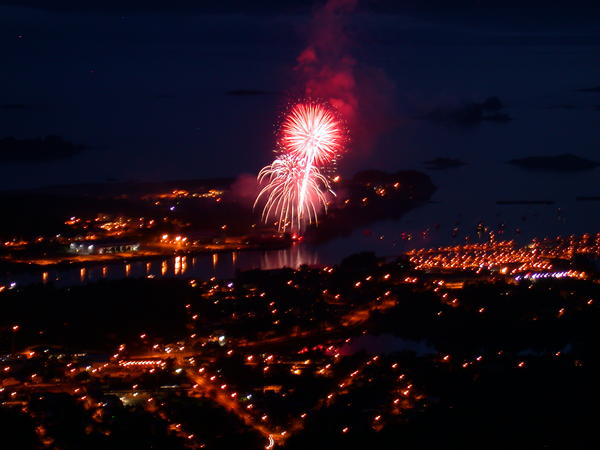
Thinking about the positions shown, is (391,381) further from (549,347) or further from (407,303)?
(407,303)

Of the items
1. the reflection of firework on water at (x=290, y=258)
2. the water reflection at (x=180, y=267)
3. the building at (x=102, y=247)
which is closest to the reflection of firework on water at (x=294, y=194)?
the reflection of firework on water at (x=290, y=258)

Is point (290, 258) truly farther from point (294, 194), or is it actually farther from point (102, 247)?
point (102, 247)

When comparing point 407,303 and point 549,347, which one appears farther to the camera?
point 407,303

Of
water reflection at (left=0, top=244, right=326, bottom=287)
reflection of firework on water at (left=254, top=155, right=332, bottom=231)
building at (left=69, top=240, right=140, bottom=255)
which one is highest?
reflection of firework on water at (left=254, top=155, right=332, bottom=231)

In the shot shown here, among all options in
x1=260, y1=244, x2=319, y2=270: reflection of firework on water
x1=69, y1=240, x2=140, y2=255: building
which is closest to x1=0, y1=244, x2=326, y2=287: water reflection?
x1=260, y1=244, x2=319, y2=270: reflection of firework on water

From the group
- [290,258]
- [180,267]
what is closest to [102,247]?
[180,267]

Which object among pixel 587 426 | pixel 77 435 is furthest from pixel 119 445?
pixel 587 426

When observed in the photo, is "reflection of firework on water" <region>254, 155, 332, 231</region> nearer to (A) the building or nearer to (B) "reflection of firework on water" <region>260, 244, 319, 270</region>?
(B) "reflection of firework on water" <region>260, 244, 319, 270</region>

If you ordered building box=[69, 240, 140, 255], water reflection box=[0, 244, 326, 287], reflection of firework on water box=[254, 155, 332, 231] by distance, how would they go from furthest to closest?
building box=[69, 240, 140, 255], reflection of firework on water box=[254, 155, 332, 231], water reflection box=[0, 244, 326, 287]
